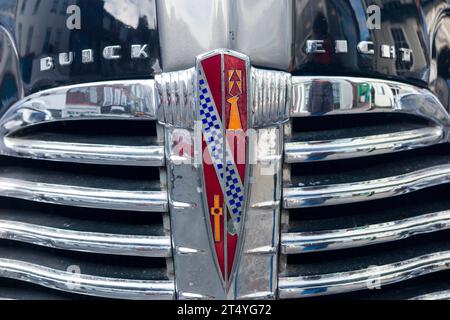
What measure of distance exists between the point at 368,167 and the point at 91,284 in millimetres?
1287

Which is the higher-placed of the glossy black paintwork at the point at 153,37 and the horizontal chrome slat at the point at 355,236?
the glossy black paintwork at the point at 153,37

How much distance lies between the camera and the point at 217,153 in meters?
1.96

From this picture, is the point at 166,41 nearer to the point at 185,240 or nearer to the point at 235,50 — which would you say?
the point at 235,50

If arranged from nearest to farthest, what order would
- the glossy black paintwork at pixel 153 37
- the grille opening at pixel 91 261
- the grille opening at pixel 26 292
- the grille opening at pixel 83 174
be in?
the glossy black paintwork at pixel 153 37 → the grille opening at pixel 83 174 → the grille opening at pixel 91 261 → the grille opening at pixel 26 292

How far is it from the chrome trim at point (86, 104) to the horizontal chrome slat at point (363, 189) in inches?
26.2

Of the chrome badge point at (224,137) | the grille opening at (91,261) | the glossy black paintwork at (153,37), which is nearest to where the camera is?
the chrome badge point at (224,137)

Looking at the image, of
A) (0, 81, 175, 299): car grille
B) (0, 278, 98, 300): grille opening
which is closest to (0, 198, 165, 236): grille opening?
(0, 81, 175, 299): car grille

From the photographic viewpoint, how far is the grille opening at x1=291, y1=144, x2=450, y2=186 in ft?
7.04

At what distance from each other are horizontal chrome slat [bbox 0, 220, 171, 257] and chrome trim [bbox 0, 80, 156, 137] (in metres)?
0.44

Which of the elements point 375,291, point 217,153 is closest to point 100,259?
point 217,153

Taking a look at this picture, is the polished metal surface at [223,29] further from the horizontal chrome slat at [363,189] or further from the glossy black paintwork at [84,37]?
the horizontal chrome slat at [363,189]

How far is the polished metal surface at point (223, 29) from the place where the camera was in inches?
A: 75.9

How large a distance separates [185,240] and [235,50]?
2.55ft

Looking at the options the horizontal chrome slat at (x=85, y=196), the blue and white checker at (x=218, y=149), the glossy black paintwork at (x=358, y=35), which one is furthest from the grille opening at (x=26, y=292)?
the glossy black paintwork at (x=358, y=35)
